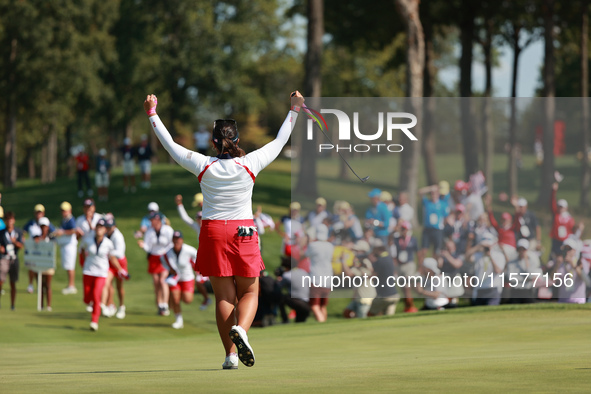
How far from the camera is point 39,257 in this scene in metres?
19.4

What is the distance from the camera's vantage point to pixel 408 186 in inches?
655

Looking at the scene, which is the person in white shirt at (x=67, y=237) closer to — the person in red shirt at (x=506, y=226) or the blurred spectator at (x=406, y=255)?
the blurred spectator at (x=406, y=255)

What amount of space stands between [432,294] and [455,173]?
81.5 inches

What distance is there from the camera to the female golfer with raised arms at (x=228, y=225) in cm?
732

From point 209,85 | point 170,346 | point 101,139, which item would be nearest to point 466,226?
point 170,346

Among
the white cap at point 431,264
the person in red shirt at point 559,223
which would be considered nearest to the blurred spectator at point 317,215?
the white cap at point 431,264

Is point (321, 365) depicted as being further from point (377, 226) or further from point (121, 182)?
point (121, 182)

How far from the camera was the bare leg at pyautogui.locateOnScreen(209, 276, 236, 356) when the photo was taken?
24.3 feet

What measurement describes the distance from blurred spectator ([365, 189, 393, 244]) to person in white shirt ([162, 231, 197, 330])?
10.4 ft

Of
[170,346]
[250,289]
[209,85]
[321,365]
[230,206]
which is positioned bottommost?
[170,346]

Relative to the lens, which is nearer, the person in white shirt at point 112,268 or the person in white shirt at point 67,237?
the person in white shirt at point 112,268

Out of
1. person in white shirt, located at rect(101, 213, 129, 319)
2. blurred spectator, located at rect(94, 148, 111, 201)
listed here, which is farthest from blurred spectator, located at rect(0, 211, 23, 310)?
blurred spectator, located at rect(94, 148, 111, 201)

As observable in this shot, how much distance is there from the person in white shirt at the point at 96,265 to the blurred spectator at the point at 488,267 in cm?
614

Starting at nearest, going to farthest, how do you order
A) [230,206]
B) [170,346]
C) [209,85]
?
1. [230,206]
2. [170,346]
3. [209,85]
